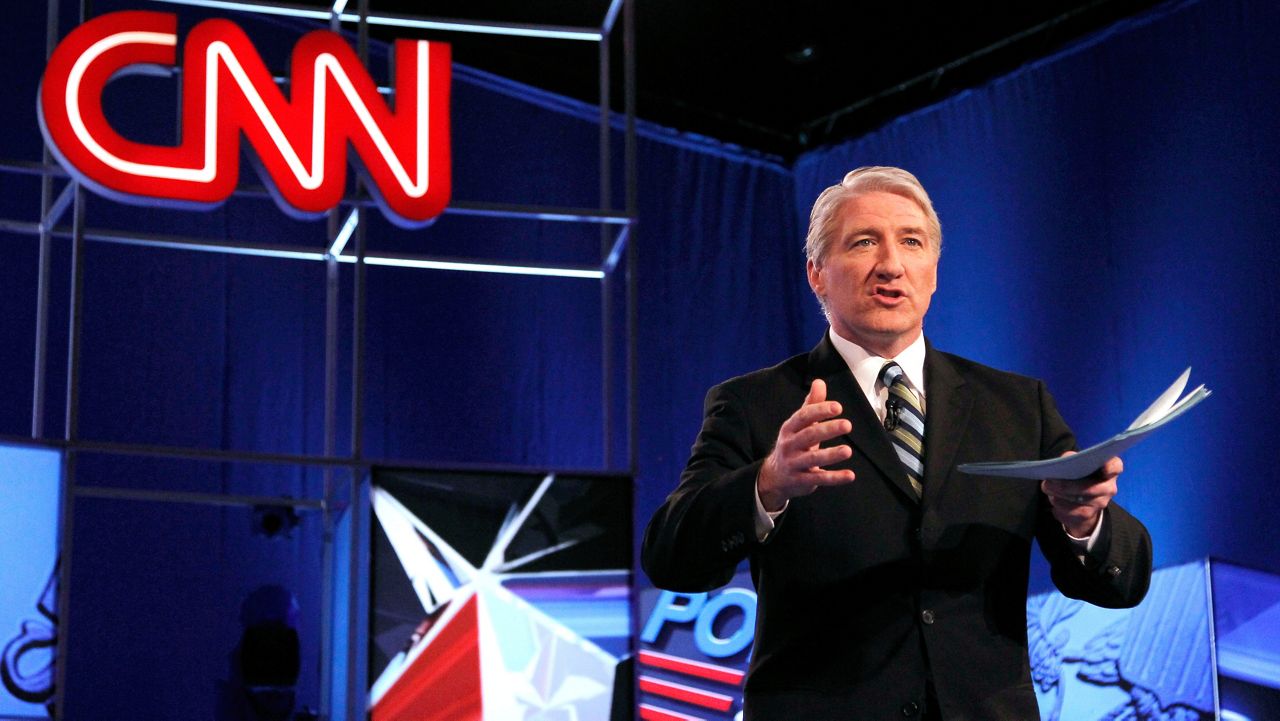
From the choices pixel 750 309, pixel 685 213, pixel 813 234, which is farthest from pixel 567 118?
pixel 813 234

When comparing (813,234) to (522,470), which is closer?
(813,234)

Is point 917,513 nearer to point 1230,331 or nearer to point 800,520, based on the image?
point 800,520

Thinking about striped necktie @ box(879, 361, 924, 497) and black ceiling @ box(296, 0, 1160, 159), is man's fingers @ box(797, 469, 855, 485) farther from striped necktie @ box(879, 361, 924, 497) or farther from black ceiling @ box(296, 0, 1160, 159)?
black ceiling @ box(296, 0, 1160, 159)

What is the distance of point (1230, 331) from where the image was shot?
244 inches

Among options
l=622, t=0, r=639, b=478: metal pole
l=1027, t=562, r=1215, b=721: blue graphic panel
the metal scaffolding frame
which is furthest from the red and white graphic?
the metal scaffolding frame

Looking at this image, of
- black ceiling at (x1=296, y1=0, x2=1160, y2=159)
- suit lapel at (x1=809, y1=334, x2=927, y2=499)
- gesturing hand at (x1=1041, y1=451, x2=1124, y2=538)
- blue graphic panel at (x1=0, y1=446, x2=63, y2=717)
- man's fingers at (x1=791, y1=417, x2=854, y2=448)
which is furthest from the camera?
black ceiling at (x1=296, y1=0, x2=1160, y2=159)

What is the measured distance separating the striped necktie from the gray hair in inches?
7.5

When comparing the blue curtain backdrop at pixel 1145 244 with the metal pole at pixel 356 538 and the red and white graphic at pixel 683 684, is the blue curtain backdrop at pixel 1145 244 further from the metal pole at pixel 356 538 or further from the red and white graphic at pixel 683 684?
the metal pole at pixel 356 538

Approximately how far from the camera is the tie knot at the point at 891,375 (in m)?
1.95

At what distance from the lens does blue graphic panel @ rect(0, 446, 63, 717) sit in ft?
13.9

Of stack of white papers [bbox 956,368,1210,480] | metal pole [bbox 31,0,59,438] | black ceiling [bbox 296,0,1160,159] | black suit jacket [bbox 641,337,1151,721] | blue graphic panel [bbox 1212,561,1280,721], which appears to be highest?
black ceiling [bbox 296,0,1160,159]

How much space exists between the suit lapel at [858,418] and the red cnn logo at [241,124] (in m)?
3.40

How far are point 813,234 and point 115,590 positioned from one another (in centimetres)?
468

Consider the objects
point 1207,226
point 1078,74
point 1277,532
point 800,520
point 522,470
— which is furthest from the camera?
point 1078,74
